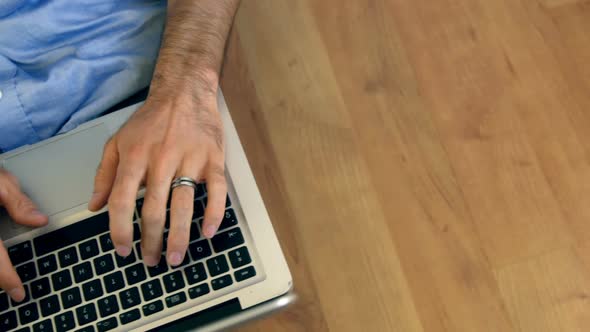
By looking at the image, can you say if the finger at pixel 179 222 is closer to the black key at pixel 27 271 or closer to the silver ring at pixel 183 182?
the silver ring at pixel 183 182

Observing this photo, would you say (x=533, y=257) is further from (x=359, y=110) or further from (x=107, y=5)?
(x=107, y=5)

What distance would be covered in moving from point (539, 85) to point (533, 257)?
10.0 inches

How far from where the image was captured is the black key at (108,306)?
1.76 feet

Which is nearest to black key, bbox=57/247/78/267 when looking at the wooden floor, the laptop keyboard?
the laptop keyboard

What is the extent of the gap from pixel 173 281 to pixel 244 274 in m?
0.07

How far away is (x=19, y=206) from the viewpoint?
551mm

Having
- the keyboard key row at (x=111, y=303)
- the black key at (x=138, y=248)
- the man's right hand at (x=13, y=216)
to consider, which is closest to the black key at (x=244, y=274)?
the keyboard key row at (x=111, y=303)

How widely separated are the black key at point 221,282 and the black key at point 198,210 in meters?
0.07

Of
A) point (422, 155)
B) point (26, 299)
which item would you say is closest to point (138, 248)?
point (26, 299)

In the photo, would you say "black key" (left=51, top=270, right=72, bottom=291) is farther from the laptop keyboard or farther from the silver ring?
the silver ring

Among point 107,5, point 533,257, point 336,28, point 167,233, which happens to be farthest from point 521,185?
point 107,5

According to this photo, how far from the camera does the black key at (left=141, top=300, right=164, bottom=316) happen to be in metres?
0.54

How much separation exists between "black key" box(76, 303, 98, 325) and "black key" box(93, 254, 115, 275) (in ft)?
0.11

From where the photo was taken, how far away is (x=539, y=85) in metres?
0.80
